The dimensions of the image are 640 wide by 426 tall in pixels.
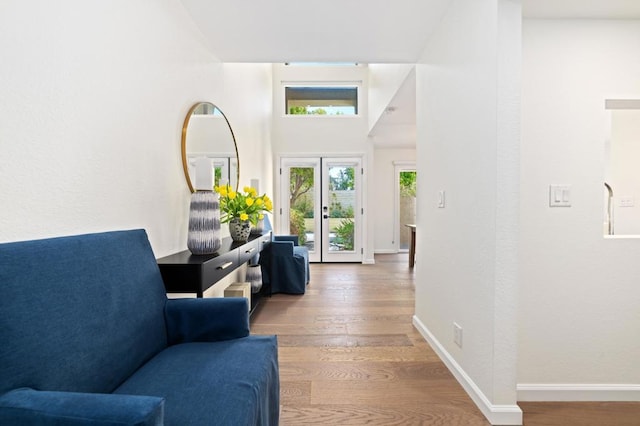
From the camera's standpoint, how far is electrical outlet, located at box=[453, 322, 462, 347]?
6.21 feet

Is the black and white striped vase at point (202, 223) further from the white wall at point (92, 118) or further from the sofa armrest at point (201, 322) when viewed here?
the sofa armrest at point (201, 322)

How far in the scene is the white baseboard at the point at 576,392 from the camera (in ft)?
5.67

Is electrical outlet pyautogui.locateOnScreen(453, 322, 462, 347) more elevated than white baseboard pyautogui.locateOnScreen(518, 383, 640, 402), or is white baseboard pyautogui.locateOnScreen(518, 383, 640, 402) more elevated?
electrical outlet pyautogui.locateOnScreen(453, 322, 462, 347)

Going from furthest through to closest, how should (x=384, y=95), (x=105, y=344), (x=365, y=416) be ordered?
(x=384, y=95)
(x=365, y=416)
(x=105, y=344)

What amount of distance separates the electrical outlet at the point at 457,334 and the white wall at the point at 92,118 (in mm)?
1952

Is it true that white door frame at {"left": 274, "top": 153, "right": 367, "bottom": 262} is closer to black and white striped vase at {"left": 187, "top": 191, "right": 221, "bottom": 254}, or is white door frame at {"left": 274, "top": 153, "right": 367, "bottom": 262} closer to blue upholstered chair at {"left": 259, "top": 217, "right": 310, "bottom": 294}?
blue upholstered chair at {"left": 259, "top": 217, "right": 310, "bottom": 294}

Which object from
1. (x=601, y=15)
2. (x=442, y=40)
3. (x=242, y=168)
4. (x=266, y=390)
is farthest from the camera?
(x=242, y=168)

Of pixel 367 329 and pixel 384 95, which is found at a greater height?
pixel 384 95

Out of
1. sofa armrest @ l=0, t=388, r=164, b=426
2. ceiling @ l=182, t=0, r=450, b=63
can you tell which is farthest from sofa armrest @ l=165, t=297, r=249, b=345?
ceiling @ l=182, t=0, r=450, b=63

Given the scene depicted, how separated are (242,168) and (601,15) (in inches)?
130

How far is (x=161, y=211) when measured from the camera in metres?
1.91

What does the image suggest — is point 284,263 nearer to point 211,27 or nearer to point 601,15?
point 211,27

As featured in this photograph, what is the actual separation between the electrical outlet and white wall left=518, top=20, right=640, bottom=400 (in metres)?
0.32

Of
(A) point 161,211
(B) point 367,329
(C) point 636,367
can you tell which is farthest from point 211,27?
(C) point 636,367
